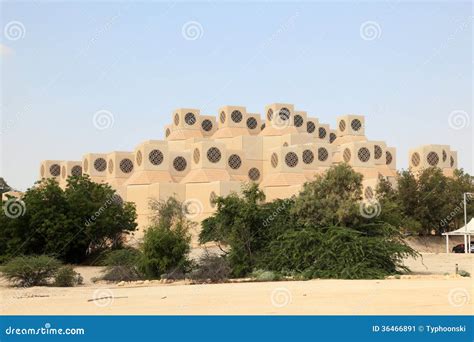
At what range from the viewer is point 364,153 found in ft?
214

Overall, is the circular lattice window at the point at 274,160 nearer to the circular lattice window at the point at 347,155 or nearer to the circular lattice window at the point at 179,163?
the circular lattice window at the point at 179,163

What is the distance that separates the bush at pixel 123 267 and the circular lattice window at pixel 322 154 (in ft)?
107

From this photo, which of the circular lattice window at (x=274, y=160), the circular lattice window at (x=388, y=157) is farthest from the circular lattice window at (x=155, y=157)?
the circular lattice window at (x=388, y=157)

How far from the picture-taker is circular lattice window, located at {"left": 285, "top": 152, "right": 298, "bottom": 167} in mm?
58166

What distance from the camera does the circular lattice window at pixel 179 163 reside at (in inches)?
2304

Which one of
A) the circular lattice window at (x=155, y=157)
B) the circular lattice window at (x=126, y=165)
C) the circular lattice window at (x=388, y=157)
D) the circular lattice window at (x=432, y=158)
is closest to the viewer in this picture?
the circular lattice window at (x=155, y=157)

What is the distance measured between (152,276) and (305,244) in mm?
5728

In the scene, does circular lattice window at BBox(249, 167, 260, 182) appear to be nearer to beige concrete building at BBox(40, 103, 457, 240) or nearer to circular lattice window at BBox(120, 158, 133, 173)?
beige concrete building at BBox(40, 103, 457, 240)

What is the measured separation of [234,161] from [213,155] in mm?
2698

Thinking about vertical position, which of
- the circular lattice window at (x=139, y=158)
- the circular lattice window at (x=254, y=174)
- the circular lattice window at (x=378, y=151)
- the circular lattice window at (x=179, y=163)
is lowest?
the circular lattice window at (x=254, y=174)
